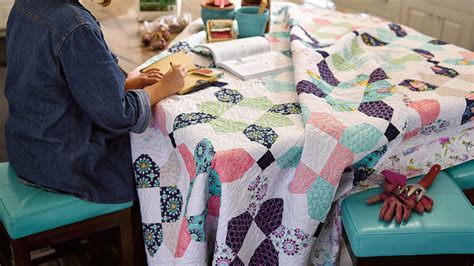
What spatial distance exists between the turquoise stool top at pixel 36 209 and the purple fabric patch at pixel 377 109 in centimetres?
77

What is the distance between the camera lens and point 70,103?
5.10 ft

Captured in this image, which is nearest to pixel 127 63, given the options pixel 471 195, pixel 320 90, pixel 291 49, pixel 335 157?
pixel 291 49

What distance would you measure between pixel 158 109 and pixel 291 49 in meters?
0.56

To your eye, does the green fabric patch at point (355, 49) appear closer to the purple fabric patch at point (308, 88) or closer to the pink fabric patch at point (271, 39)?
the pink fabric patch at point (271, 39)

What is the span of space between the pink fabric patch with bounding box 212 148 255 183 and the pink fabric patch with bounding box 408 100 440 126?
537 millimetres

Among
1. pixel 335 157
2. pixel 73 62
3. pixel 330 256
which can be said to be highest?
pixel 73 62

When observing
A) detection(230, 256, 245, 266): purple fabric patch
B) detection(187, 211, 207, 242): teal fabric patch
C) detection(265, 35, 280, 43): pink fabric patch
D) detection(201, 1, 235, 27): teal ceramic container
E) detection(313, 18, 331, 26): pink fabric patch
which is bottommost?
detection(230, 256, 245, 266): purple fabric patch

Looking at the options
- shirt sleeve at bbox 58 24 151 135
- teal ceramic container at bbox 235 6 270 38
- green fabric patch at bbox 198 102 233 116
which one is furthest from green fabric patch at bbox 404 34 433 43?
shirt sleeve at bbox 58 24 151 135

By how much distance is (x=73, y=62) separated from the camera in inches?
57.6

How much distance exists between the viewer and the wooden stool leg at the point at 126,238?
174cm

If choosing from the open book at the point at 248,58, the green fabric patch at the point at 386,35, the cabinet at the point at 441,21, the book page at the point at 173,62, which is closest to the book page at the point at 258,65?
the open book at the point at 248,58

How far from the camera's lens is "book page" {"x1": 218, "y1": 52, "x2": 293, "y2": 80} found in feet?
6.17

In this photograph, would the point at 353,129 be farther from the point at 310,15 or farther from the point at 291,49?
the point at 310,15

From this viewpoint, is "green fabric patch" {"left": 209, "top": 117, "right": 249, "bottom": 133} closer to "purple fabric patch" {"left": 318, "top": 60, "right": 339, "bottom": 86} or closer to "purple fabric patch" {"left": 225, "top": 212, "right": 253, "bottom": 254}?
"purple fabric patch" {"left": 225, "top": 212, "right": 253, "bottom": 254}
